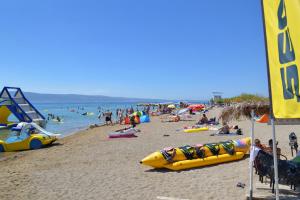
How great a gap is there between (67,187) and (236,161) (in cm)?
571

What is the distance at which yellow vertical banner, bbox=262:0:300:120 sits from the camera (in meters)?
4.09

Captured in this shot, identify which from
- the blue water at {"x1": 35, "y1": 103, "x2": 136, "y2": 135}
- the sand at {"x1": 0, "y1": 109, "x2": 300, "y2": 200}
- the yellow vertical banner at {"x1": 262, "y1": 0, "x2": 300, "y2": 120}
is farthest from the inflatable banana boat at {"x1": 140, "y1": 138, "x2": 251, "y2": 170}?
the blue water at {"x1": 35, "y1": 103, "x2": 136, "y2": 135}

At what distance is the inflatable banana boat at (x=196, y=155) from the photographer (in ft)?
34.9

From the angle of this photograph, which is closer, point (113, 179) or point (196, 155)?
point (113, 179)

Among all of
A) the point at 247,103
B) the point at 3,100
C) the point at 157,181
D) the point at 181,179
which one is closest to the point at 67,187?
the point at 157,181

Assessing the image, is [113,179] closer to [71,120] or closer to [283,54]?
[283,54]

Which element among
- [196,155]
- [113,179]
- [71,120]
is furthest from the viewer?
[71,120]

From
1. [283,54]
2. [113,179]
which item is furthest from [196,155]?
[283,54]

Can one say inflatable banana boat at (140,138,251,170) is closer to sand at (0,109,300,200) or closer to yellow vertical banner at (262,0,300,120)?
sand at (0,109,300,200)

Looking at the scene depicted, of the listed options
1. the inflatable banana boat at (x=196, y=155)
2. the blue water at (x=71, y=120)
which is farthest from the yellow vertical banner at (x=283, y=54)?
the blue water at (x=71, y=120)

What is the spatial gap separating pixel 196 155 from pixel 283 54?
715 centimetres

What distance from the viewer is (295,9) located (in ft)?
13.2

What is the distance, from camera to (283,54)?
4.33 m

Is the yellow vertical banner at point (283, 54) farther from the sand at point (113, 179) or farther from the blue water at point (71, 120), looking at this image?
the blue water at point (71, 120)
